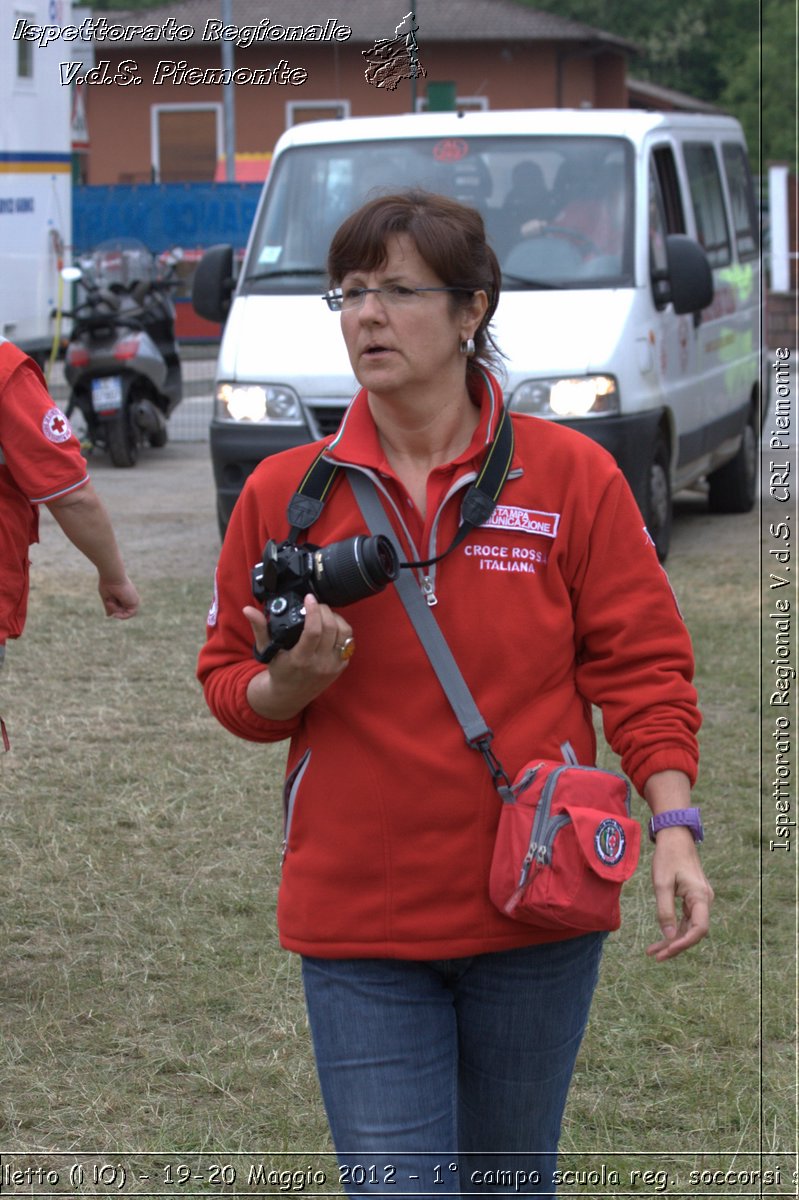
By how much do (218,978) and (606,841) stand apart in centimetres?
242

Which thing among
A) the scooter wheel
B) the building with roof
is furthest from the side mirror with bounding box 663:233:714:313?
the building with roof

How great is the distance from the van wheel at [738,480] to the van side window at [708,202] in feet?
4.69

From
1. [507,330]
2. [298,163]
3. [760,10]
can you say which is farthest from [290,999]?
[298,163]

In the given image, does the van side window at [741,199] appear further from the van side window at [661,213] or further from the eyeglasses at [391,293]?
the eyeglasses at [391,293]

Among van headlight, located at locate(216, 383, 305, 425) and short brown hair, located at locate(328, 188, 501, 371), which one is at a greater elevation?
short brown hair, located at locate(328, 188, 501, 371)

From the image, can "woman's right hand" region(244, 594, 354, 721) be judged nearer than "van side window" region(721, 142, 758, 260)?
Yes

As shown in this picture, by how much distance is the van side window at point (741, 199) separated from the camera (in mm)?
11820

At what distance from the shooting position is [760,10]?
233 inches

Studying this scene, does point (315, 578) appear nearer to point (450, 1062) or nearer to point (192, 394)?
point (450, 1062)

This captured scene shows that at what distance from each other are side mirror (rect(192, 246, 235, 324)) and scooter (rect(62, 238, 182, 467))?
13.5 feet

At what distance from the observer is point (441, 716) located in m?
2.47

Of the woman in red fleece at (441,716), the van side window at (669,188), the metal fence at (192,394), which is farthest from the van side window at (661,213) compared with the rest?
the woman in red fleece at (441,716)

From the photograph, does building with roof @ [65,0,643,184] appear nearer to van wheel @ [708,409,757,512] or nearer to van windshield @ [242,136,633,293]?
van wheel @ [708,409,757,512]

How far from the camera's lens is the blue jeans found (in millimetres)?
2416
